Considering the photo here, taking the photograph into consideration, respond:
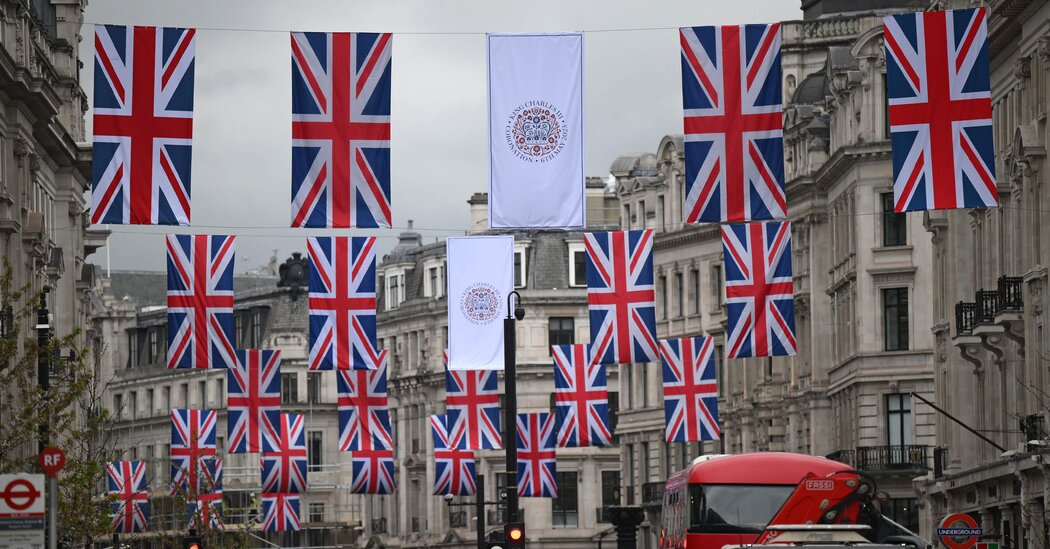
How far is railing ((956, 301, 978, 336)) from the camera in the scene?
59562 mm

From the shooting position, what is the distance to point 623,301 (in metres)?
56.1

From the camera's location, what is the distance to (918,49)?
1570 inches

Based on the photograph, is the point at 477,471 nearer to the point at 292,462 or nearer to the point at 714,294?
the point at 714,294

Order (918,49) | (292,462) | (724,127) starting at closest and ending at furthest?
(918,49)
(724,127)
(292,462)

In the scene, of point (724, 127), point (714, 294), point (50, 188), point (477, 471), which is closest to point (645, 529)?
point (714, 294)

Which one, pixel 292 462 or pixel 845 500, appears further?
pixel 292 462

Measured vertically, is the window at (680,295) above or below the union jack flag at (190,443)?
above

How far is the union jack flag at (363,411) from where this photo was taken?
7281cm

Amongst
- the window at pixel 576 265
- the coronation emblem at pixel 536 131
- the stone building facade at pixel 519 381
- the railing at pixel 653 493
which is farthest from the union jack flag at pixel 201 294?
the window at pixel 576 265

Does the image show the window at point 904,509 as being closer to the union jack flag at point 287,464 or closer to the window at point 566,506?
the union jack flag at point 287,464

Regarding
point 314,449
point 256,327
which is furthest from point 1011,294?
point 256,327

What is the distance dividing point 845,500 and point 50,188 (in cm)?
3662

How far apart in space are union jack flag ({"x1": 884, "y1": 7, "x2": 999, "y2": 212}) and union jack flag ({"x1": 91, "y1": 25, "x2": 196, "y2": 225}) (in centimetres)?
1218

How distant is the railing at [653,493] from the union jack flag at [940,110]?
57408 mm
